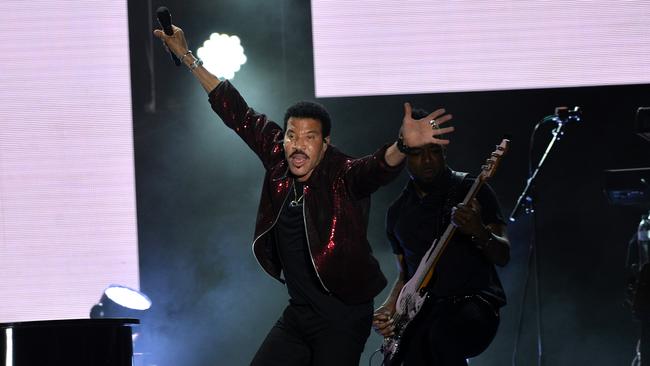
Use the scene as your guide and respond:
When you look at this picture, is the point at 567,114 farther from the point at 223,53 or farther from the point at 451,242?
the point at 223,53

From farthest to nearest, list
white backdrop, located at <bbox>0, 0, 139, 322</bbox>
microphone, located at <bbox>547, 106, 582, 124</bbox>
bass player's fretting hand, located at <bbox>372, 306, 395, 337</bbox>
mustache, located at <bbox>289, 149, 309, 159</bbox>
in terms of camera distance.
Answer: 1. white backdrop, located at <bbox>0, 0, 139, 322</bbox>
2. microphone, located at <bbox>547, 106, 582, 124</bbox>
3. bass player's fretting hand, located at <bbox>372, 306, 395, 337</bbox>
4. mustache, located at <bbox>289, 149, 309, 159</bbox>

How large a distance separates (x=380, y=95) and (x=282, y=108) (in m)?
0.66

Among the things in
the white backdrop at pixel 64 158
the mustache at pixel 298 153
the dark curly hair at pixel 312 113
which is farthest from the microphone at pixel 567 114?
the white backdrop at pixel 64 158

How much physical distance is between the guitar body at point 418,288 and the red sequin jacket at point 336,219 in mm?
558

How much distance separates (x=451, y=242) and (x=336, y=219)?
1.03m

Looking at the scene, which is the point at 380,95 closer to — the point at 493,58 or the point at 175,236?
the point at 493,58

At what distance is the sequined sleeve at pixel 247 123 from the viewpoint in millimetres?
4043

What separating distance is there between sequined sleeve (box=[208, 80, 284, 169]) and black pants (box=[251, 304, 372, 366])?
2.55ft

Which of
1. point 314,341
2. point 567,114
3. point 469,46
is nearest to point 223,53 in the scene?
point 469,46

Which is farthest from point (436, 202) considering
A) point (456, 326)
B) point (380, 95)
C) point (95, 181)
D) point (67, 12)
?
point (67, 12)

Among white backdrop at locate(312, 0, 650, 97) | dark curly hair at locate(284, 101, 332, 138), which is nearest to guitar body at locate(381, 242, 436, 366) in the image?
dark curly hair at locate(284, 101, 332, 138)

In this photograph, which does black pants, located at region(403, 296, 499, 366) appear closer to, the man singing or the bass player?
the bass player

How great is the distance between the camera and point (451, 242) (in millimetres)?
4488

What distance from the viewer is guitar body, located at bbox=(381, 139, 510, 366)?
423 centimetres
